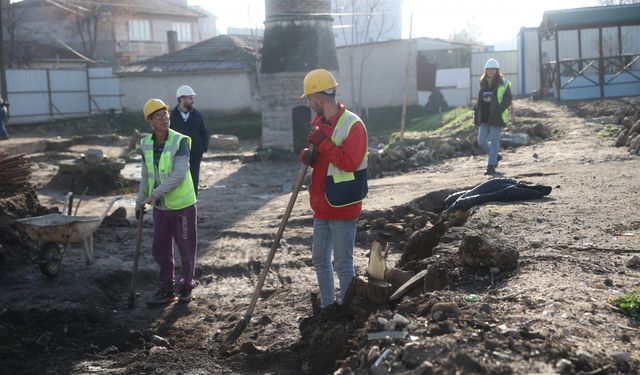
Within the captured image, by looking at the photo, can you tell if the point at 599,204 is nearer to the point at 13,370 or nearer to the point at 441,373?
the point at 441,373

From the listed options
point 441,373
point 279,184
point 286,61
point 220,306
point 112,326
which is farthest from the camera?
point 286,61

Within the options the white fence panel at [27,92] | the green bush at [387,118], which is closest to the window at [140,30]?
the white fence panel at [27,92]

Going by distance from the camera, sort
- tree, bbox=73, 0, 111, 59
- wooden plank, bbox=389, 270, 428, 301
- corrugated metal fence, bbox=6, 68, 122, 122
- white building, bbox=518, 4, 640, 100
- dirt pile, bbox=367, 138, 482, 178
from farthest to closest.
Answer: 1. tree, bbox=73, 0, 111, 59
2. corrugated metal fence, bbox=6, 68, 122, 122
3. white building, bbox=518, 4, 640, 100
4. dirt pile, bbox=367, 138, 482, 178
5. wooden plank, bbox=389, 270, 428, 301

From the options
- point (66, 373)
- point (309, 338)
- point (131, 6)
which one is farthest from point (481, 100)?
point (131, 6)

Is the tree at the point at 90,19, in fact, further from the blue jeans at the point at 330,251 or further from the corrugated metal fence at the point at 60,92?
the blue jeans at the point at 330,251

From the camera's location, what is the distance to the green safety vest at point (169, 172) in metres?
7.68

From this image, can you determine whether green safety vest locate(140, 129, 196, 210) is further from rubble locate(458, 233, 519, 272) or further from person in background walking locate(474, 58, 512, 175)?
person in background walking locate(474, 58, 512, 175)

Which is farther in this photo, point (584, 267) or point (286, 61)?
point (286, 61)

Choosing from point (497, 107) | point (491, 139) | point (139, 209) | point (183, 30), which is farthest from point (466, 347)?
point (183, 30)

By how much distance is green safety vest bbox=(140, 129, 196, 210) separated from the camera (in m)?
7.68

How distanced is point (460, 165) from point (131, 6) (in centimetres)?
4047

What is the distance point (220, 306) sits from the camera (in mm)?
7875

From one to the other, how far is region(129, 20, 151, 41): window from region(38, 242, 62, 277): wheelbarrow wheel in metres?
46.7

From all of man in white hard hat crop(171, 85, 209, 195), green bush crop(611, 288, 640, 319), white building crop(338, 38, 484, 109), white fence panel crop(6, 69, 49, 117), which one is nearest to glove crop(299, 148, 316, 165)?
green bush crop(611, 288, 640, 319)
